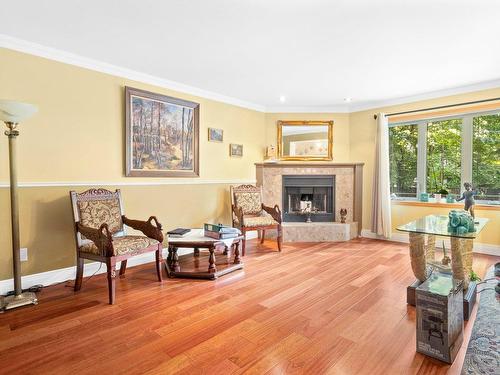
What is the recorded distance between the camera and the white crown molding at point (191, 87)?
2858 millimetres

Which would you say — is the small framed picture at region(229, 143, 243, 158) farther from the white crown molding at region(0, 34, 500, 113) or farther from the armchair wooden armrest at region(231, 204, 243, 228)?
the armchair wooden armrest at region(231, 204, 243, 228)

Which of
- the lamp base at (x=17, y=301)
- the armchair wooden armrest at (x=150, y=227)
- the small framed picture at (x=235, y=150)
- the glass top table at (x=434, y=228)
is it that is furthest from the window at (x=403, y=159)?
the lamp base at (x=17, y=301)

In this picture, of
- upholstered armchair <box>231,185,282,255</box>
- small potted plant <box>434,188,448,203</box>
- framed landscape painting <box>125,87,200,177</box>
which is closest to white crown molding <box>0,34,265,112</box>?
framed landscape painting <box>125,87,200,177</box>

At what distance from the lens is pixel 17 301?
2.48m

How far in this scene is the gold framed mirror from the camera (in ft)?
17.6

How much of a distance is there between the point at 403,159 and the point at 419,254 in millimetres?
2946

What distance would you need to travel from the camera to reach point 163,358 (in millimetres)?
1790

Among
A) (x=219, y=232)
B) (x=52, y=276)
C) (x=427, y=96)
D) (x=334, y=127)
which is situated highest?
(x=427, y=96)

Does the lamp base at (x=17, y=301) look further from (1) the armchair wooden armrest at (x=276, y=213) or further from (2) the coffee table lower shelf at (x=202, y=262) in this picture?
(1) the armchair wooden armrest at (x=276, y=213)

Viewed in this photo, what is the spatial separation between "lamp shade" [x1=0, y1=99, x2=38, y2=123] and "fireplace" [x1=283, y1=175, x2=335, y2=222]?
386cm

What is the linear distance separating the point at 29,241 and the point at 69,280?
0.58 meters

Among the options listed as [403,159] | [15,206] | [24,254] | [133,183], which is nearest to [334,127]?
[403,159]

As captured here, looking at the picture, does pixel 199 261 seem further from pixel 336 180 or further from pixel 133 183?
pixel 336 180

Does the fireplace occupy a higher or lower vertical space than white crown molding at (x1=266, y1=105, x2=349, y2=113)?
lower
